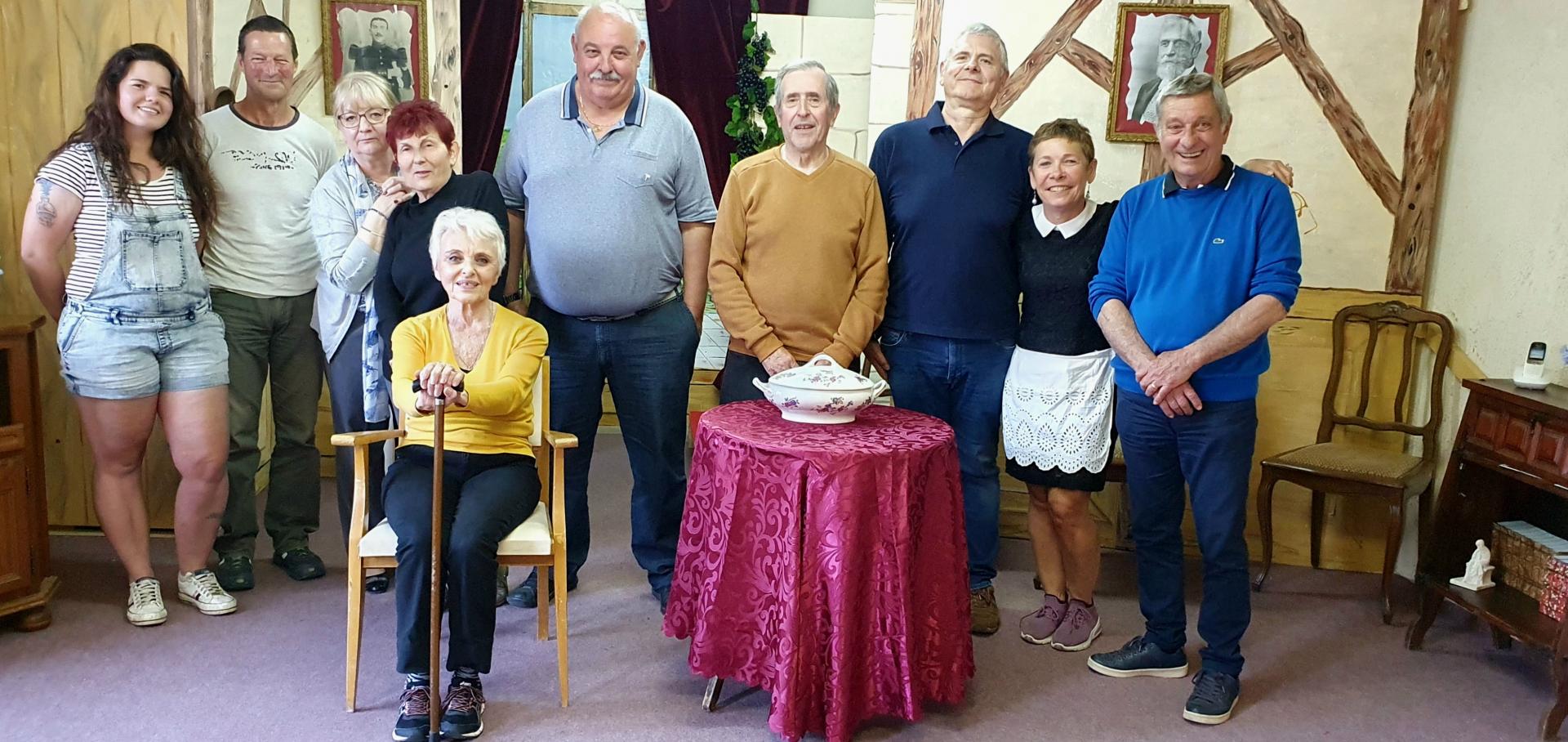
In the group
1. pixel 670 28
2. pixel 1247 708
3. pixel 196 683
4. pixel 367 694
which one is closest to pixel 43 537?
pixel 196 683

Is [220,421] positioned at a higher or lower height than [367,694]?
higher

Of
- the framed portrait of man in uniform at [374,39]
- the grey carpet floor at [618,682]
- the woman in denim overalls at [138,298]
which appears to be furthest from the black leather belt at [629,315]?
the framed portrait of man in uniform at [374,39]

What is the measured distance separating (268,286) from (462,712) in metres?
1.59

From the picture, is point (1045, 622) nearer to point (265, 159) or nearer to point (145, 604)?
point (145, 604)

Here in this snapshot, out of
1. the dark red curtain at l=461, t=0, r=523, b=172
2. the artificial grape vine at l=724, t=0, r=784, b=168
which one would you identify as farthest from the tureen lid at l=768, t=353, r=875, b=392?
the dark red curtain at l=461, t=0, r=523, b=172

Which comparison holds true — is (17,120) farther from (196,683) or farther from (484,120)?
(484,120)

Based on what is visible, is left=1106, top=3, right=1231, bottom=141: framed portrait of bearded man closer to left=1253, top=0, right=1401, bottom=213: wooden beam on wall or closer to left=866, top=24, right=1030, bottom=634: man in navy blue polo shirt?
left=1253, top=0, right=1401, bottom=213: wooden beam on wall

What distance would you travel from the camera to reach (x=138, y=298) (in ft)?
9.47

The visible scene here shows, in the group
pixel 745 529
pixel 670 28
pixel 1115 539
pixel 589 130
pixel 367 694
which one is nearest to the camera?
pixel 745 529

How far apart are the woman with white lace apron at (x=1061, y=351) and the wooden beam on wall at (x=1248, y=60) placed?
51.2 inches

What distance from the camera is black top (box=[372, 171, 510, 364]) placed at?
2742 millimetres

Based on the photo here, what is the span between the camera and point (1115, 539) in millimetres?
3986

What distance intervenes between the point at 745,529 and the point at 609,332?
0.85 metres

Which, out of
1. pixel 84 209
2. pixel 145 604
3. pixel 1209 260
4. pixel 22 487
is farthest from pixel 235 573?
pixel 1209 260
